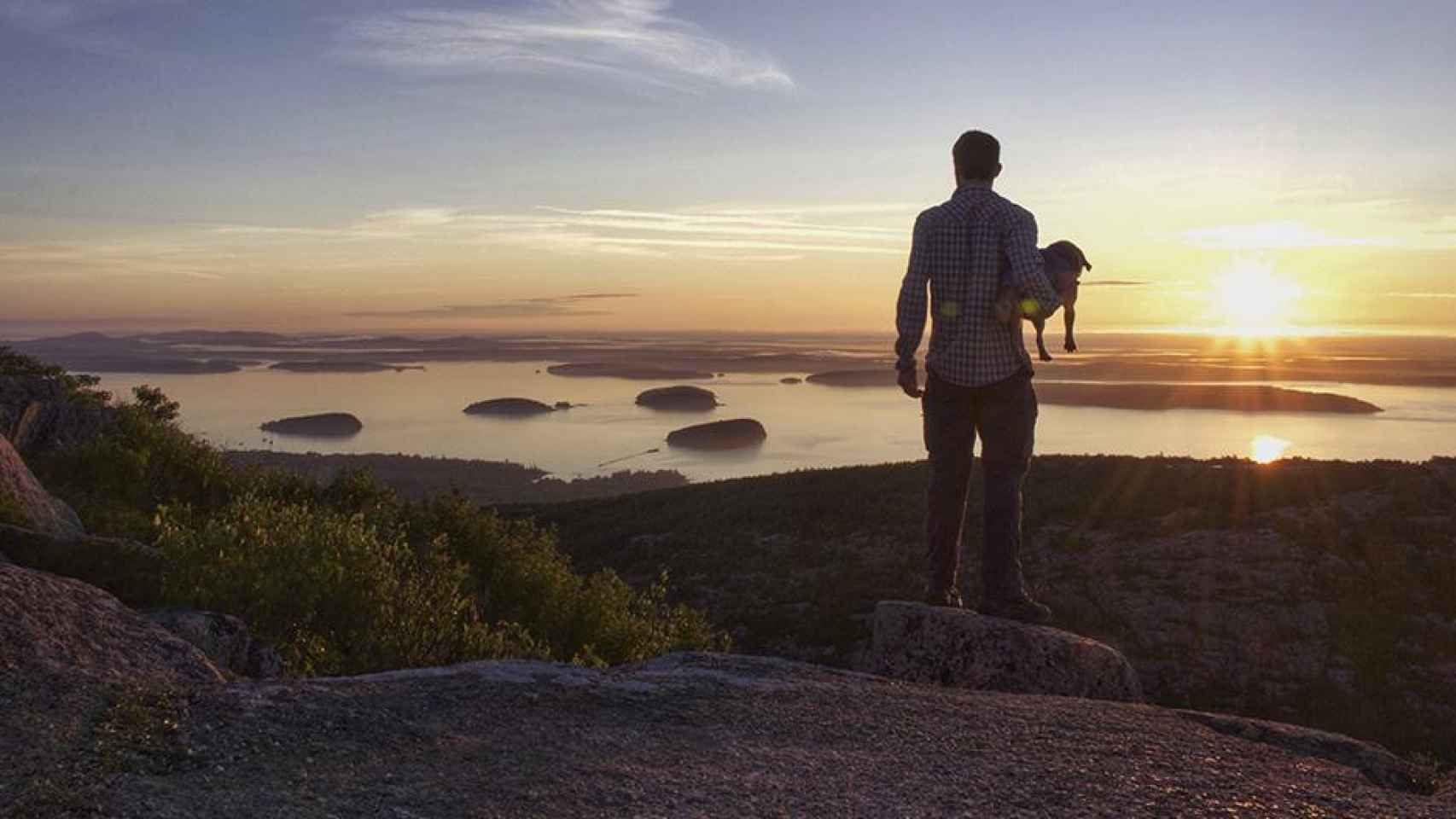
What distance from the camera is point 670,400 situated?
153375mm

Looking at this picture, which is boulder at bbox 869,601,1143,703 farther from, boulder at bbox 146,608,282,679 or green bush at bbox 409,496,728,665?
boulder at bbox 146,608,282,679

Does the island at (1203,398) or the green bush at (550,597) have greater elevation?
the green bush at (550,597)

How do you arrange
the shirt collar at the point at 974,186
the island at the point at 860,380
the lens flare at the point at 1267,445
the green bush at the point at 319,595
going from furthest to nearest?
the island at the point at 860,380 < the lens flare at the point at 1267,445 < the green bush at the point at 319,595 < the shirt collar at the point at 974,186

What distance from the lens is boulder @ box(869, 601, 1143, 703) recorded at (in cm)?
965

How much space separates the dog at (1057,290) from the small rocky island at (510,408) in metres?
131

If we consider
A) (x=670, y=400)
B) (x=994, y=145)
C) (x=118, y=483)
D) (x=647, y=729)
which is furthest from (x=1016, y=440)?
(x=670, y=400)

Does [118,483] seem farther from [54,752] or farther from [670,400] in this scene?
[670,400]

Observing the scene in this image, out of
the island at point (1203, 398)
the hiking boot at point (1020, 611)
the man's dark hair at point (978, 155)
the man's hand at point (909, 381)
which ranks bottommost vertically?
the island at point (1203, 398)

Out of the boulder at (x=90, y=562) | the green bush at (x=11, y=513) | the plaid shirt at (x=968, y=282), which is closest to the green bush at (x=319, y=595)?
the boulder at (x=90, y=562)

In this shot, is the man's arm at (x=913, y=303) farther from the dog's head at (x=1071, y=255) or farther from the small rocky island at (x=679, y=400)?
the small rocky island at (x=679, y=400)

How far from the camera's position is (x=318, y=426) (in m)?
118

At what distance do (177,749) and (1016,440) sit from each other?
6.94m

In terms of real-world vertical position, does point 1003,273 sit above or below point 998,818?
above

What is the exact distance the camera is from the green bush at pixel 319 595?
10508 millimetres
